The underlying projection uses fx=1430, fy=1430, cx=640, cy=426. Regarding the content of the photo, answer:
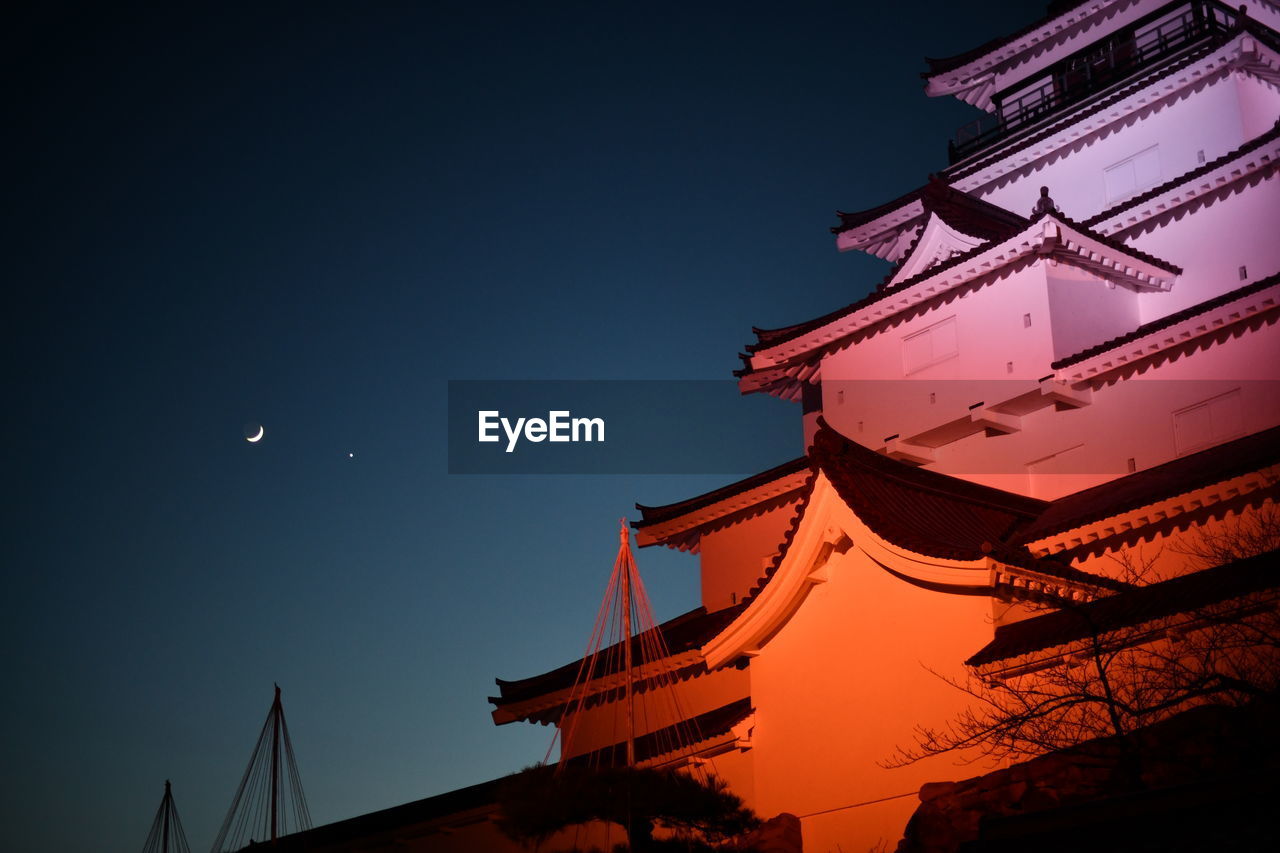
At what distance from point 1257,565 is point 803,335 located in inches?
521

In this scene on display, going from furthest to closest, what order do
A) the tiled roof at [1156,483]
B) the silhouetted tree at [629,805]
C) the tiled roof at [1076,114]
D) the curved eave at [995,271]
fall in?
1. the tiled roof at [1076,114]
2. the curved eave at [995,271]
3. the tiled roof at [1156,483]
4. the silhouetted tree at [629,805]

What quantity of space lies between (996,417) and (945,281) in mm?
2974

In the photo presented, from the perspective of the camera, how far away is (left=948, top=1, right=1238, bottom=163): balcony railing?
27.3 m

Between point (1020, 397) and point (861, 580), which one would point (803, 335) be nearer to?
point (1020, 397)

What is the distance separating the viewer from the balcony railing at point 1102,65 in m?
27.3

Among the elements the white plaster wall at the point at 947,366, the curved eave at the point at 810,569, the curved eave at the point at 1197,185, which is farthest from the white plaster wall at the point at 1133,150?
the curved eave at the point at 810,569

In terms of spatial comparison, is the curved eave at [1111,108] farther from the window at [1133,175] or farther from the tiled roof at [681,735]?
the tiled roof at [681,735]

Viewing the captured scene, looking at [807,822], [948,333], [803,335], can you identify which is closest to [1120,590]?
[807,822]

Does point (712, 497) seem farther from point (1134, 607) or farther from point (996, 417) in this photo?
point (1134, 607)

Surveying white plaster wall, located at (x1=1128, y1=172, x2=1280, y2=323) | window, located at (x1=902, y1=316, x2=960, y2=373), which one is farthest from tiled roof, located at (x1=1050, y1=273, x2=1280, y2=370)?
window, located at (x1=902, y1=316, x2=960, y2=373)

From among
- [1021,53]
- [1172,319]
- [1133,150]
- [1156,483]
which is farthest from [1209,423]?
[1021,53]

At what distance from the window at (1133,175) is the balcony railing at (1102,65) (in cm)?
203

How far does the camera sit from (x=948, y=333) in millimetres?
25094

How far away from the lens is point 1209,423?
20.7 meters
